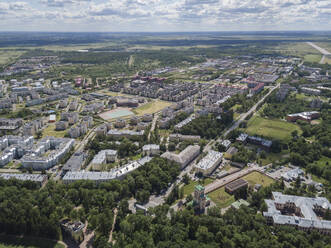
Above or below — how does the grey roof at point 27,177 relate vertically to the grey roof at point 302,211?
above

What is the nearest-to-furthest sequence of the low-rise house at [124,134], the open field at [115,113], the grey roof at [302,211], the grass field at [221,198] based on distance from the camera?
1. the grey roof at [302,211]
2. the grass field at [221,198]
3. the low-rise house at [124,134]
4. the open field at [115,113]

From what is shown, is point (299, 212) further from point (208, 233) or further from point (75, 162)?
point (75, 162)

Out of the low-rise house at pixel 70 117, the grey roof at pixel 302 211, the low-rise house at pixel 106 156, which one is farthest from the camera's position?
the low-rise house at pixel 70 117

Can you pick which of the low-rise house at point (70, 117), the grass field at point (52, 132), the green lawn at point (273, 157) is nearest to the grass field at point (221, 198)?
the green lawn at point (273, 157)

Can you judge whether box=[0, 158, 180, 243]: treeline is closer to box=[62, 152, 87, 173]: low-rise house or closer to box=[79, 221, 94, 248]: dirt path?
box=[79, 221, 94, 248]: dirt path

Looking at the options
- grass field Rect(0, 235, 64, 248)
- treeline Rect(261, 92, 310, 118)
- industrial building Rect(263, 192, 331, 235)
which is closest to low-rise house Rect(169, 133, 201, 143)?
industrial building Rect(263, 192, 331, 235)

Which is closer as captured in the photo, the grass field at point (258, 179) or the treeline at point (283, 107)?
the grass field at point (258, 179)

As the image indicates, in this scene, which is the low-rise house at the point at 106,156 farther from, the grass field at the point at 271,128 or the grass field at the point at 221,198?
the grass field at the point at 271,128

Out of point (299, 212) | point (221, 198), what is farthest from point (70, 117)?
point (299, 212)
